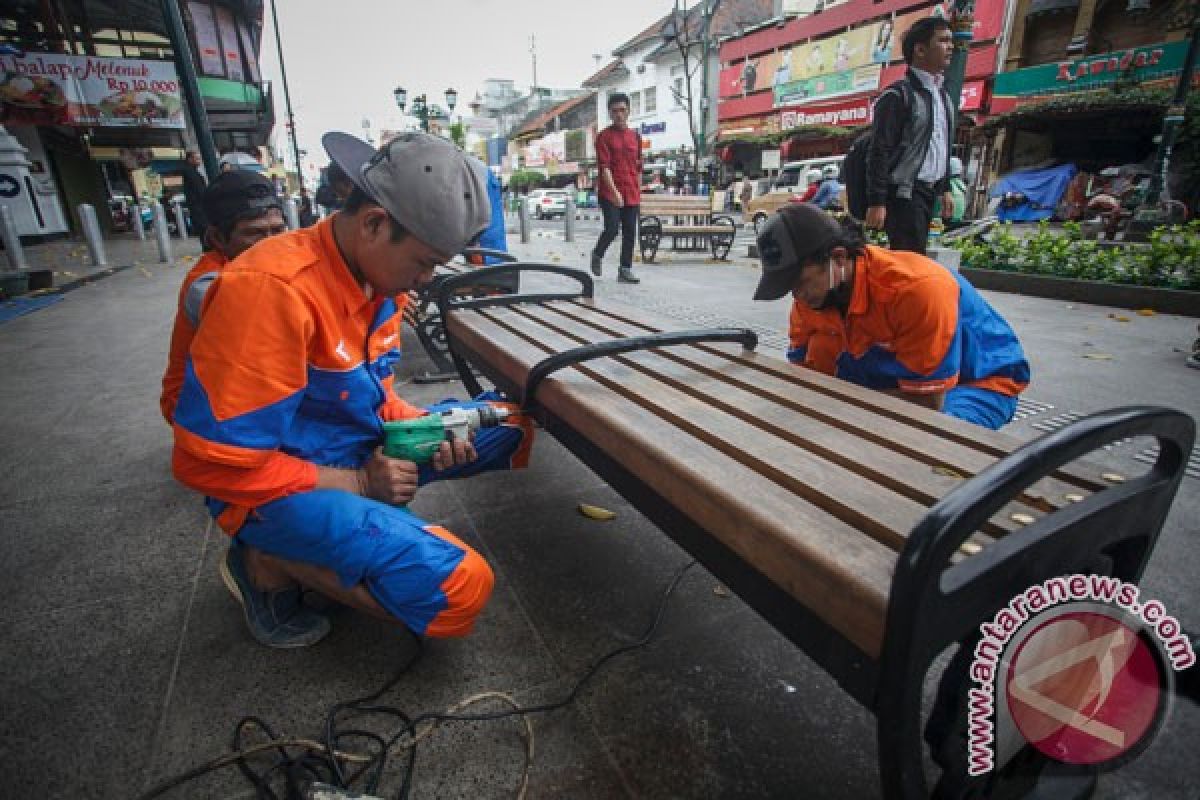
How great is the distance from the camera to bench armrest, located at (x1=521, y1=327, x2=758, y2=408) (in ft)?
5.52

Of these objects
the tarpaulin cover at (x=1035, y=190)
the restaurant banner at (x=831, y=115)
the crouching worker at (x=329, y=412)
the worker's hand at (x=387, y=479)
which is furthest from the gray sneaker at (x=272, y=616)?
A: the restaurant banner at (x=831, y=115)

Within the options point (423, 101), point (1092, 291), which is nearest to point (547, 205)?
point (423, 101)

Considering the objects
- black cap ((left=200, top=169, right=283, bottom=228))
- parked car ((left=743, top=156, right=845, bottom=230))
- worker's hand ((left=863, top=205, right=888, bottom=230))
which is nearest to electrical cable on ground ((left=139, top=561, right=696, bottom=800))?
black cap ((left=200, top=169, right=283, bottom=228))

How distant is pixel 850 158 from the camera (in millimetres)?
4324

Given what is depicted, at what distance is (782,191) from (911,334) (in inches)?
754

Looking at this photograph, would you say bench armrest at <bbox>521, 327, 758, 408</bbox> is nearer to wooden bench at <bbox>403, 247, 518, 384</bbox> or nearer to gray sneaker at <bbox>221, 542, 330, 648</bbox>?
gray sneaker at <bbox>221, 542, 330, 648</bbox>

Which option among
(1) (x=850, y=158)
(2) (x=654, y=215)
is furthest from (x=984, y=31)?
(1) (x=850, y=158)

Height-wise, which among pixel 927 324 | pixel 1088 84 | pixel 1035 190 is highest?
pixel 1088 84

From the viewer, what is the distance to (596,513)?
2.35 meters

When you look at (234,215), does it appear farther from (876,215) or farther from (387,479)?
(876,215)

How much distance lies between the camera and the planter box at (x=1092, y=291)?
5277 millimetres

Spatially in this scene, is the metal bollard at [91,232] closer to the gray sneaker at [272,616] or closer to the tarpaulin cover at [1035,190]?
the gray sneaker at [272,616]

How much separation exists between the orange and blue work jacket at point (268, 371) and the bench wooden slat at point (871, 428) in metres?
0.99

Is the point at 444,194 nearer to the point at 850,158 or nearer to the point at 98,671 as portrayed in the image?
the point at 98,671
